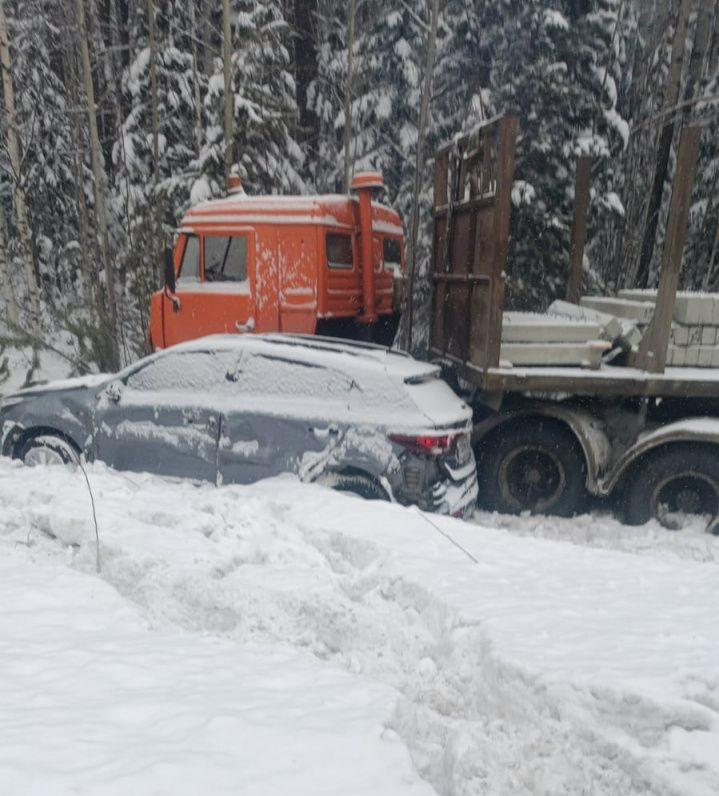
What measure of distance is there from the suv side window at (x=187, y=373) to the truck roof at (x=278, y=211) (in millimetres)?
1925

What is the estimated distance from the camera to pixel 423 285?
14.1 metres

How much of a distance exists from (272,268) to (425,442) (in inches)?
113

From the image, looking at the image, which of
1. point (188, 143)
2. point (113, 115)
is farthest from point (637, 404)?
point (113, 115)

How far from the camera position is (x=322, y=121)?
18.3 metres

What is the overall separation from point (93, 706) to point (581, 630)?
2117 mm

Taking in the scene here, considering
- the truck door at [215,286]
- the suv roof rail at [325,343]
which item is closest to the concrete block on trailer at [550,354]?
the suv roof rail at [325,343]

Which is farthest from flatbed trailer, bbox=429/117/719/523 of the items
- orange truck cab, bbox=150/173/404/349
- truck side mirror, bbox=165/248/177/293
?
truck side mirror, bbox=165/248/177/293

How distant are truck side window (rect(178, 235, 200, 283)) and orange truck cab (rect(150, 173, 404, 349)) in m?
0.01

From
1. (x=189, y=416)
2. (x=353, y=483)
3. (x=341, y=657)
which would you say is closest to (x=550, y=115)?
(x=353, y=483)

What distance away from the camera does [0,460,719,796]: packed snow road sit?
1.99m

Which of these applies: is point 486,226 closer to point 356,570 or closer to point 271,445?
point 271,445

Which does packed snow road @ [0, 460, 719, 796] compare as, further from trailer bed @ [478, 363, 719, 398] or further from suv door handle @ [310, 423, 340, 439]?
trailer bed @ [478, 363, 719, 398]

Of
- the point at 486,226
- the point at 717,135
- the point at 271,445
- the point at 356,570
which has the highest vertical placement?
the point at 717,135

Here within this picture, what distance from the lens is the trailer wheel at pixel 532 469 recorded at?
19.1 ft
